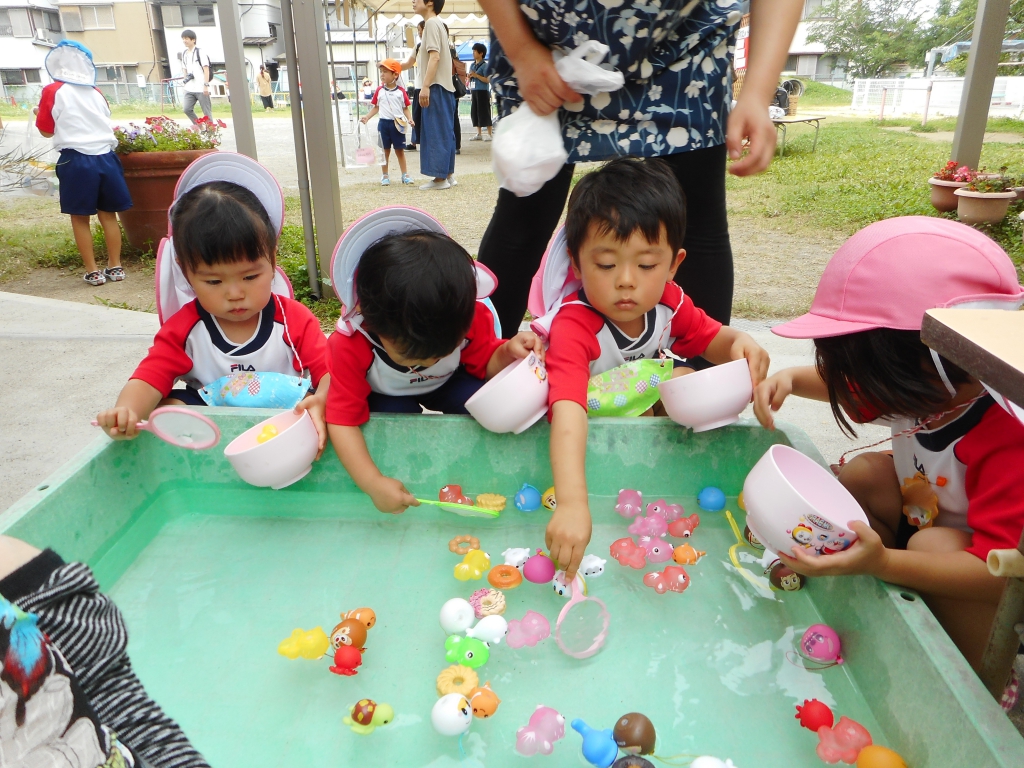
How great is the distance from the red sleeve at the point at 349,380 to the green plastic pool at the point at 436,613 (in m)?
0.06

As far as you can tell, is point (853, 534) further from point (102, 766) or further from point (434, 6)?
point (434, 6)

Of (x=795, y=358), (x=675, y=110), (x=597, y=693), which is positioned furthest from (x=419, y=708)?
(x=795, y=358)

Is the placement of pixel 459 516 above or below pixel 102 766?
below

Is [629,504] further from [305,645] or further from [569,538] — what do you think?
[305,645]

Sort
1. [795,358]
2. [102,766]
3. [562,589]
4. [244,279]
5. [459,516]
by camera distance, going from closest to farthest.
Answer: [102,766] → [562,589] → [459,516] → [244,279] → [795,358]

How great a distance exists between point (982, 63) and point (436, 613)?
4.61 m

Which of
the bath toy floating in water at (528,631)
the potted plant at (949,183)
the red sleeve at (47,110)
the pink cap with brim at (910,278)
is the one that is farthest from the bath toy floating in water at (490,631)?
the potted plant at (949,183)

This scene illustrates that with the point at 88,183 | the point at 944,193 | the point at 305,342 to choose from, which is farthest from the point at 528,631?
the point at 944,193

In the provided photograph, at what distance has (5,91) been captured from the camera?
3180 centimetres

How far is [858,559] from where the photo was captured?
3.72 ft

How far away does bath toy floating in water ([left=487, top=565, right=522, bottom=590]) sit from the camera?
1.45 meters

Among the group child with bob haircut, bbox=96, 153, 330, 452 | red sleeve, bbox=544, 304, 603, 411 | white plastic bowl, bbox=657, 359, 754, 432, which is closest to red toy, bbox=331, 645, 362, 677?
child with bob haircut, bbox=96, 153, 330, 452

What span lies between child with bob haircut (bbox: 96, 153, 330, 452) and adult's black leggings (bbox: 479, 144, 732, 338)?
1.75 feet

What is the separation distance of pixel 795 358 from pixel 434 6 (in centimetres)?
523
